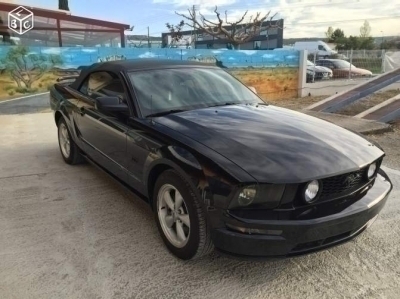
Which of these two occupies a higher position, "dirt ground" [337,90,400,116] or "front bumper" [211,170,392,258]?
"front bumper" [211,170,392,258]

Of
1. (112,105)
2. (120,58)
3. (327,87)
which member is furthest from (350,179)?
(327,87)

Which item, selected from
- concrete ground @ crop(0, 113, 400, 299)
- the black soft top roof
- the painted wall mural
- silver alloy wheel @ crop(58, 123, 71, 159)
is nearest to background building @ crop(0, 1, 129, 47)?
the painted wall mural

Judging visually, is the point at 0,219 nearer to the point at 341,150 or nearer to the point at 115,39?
the point at 341,150

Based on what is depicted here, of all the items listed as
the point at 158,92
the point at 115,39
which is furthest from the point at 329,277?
the point at 115,39

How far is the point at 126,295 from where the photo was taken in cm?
244

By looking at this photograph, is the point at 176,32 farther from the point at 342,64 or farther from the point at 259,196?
the point at 259,196

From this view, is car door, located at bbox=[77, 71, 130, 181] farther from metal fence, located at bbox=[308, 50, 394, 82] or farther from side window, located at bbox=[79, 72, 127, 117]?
metal fence, located at bbox=[308, 50, 394, 82]

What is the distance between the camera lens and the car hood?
2385 millimetres

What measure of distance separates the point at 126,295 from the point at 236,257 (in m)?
0.76

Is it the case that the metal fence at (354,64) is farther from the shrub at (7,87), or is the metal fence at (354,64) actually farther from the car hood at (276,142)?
the car hood at (276,142)

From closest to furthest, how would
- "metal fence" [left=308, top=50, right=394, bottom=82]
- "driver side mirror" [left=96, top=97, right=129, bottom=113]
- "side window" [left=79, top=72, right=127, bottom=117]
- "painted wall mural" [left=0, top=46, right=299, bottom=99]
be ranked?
"driver side mirror" [left=96, top=97, right=129, bottom=113] → "side window" [left=79, top=72, right=127, bottom=117] → "painted wall mural" [left=0, top=46, right=299, bottom=99] → "metal fence" [left=308, top=50, right=394, bottom=82]

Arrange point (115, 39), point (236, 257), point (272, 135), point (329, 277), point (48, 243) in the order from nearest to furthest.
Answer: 1. point (236, 257)
2. point (329, 277)
3. point (272, 135)
4. point (48, 243)
5. point (115, 39)

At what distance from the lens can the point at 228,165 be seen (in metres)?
2.37

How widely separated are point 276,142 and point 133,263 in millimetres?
1389
